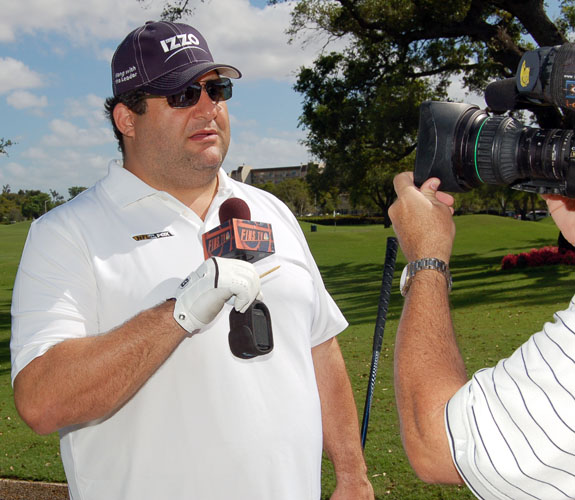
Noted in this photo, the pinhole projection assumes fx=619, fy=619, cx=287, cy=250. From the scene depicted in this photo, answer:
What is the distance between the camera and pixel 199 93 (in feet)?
10.7

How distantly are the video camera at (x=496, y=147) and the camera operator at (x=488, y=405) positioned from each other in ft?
0.37

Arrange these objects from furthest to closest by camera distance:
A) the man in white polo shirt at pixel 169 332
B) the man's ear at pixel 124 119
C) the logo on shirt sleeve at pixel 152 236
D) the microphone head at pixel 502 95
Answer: the man's ear at pixel 124 119
the logo on shirt sleeve at pixel 152 236
the man in white polo shirt at pixel 169 332
the microphone head at pixel 502 95

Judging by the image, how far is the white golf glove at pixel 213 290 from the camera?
2.20 m

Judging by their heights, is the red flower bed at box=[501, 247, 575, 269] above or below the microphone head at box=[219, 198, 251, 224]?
below

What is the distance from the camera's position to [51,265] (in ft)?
8.37

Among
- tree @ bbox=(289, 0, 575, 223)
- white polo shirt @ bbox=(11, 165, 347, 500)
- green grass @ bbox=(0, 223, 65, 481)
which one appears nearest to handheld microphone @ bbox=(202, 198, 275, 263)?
white polo shirt @ bbox=(11, 165, 347, 500)

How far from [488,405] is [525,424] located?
105 millimetres

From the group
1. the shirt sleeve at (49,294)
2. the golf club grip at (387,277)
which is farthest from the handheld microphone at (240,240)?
the golf club grip at (387,277)

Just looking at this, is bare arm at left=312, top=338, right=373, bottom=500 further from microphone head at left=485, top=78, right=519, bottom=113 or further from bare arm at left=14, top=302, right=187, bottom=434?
microphone head at left=485, top=78, right=519, bottom=113

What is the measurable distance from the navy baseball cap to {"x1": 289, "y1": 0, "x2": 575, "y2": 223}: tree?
16.7 m

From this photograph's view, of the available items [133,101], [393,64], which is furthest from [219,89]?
[393,64]

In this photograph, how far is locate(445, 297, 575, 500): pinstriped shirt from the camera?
1.58 m

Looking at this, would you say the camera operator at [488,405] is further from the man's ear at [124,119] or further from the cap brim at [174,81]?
the man's ear at [124,119]

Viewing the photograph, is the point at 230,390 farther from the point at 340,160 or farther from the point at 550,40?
the point at 340,160
